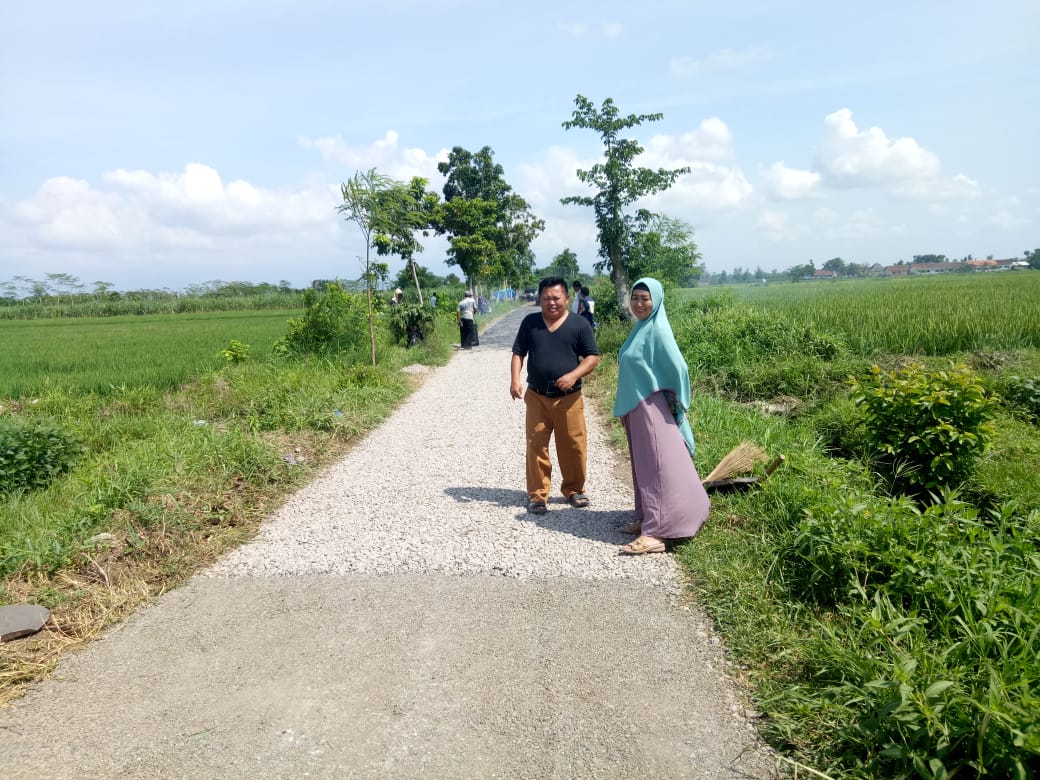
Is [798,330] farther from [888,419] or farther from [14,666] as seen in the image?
[14,666]

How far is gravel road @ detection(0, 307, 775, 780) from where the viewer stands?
7.79ft

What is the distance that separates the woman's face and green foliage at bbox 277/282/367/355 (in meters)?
9.54

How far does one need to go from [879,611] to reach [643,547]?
148 cm

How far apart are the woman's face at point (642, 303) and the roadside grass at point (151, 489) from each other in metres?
3.10

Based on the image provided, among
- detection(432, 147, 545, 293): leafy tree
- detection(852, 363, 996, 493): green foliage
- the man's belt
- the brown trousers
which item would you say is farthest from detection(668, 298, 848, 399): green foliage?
detection(432, 147, 545, 293): leafy tree

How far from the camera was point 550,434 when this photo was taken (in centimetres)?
482

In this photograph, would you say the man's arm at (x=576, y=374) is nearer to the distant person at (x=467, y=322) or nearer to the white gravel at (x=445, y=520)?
the white gravel at (x=445, y=520)

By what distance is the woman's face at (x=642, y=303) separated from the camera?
13.2ft

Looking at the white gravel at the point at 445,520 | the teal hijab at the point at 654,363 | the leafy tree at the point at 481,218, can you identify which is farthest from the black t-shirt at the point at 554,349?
the leafy tree at the point at 481,218

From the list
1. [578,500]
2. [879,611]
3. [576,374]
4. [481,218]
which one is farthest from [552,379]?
[481,218]

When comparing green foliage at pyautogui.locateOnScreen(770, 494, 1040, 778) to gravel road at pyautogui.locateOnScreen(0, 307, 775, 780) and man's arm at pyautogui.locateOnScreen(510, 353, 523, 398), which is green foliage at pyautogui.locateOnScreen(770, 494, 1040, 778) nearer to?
gravel road at pyautogui.locateOnScreen(0, 307, 775, 780)

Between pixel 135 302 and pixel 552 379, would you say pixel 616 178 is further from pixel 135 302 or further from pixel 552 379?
pixel 135 302

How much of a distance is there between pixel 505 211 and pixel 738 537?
108ft

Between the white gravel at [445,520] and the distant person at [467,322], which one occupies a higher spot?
the distant person at [467,322]
